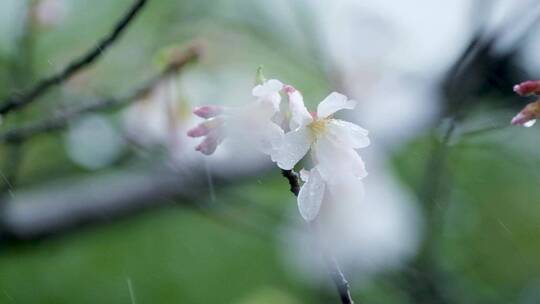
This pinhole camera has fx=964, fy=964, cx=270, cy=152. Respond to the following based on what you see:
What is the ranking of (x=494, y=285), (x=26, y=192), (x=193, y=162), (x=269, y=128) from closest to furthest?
(x=269, y=128)
(x=193, y=162)
(x=26, y=192)
(x=494, y=285)

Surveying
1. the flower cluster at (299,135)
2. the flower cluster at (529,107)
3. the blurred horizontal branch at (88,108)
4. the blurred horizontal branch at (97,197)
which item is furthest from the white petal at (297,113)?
the blurred horizontal branch at (97,197)

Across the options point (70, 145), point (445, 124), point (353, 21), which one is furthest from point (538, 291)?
A: point (70, 145)

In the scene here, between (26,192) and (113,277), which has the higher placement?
(26,192)

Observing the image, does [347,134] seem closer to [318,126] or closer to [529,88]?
[318,126]

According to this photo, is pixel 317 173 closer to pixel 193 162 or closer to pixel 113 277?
pixel 193 162

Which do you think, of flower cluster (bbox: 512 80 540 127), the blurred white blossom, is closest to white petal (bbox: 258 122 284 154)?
flower cluster (bbox: 512 80 540 127)

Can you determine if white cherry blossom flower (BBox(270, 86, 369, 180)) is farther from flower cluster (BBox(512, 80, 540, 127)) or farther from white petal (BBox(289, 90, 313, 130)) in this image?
flower cluster (BBox(512, 80, 540, 127))

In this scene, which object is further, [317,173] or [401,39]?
[401,39]

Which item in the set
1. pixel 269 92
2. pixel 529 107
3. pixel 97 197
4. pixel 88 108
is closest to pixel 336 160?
pixel 269 92
